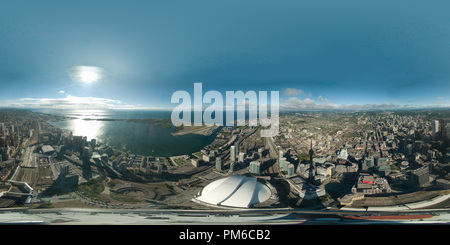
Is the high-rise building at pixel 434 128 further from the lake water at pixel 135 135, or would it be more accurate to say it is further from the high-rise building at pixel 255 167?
the lake water at pixel 135 135

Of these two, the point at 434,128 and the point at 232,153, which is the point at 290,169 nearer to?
the point at 232,153

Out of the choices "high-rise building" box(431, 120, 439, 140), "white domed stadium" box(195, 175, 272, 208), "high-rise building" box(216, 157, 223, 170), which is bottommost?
"white domed stadium" box(195, 175, 272, 208)

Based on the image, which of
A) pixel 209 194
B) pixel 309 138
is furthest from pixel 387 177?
pixel 209 194

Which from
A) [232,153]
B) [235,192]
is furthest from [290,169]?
[235,192]

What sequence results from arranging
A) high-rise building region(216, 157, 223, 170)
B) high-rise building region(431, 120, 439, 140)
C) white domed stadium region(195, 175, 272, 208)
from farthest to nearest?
high-rise building region(216, 157, 223, 170)
high-rise building region(431, 120, 439, 140)
white domed stadium region(195, 175, 272, 208)

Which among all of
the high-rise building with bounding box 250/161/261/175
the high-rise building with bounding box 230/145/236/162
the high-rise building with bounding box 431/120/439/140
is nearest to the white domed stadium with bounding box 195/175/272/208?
the high-rise building with bounding box 250/161/261/175

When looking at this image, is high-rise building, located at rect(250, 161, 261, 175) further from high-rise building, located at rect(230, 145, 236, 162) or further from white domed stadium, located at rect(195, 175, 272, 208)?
high-rise building, located at rect(230, 145, 236, 162)
